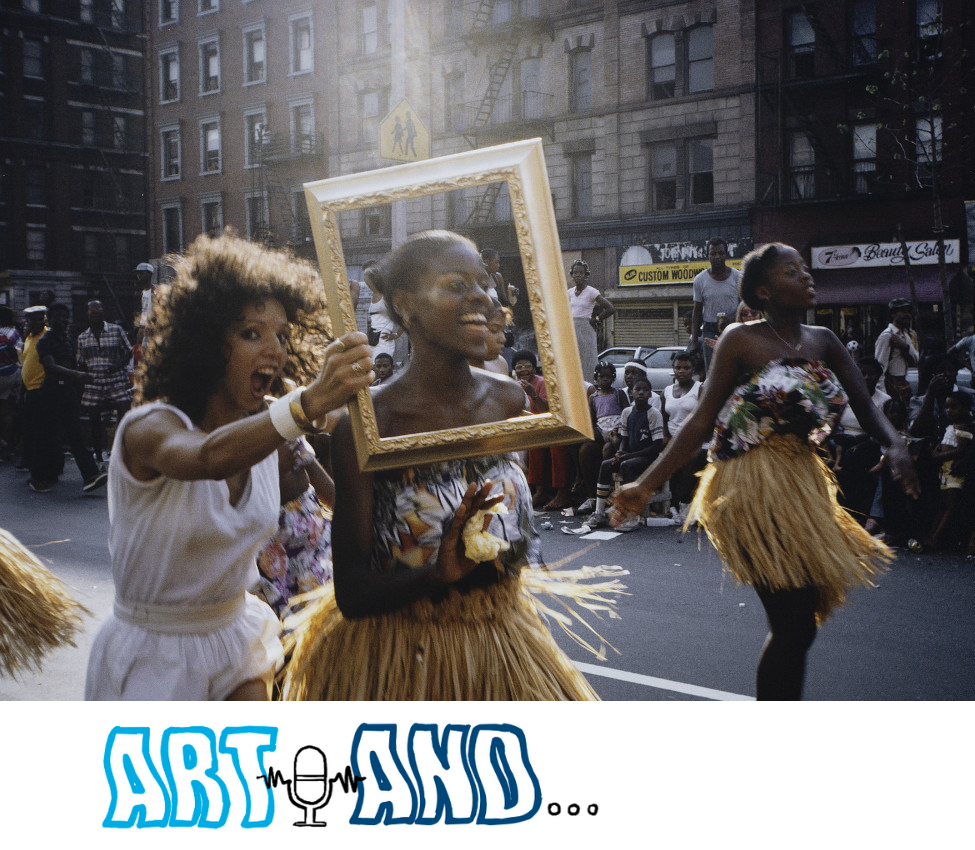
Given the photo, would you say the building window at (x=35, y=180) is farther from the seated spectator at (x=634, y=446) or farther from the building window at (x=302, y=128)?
the seated spectator at (x=634, y=446)

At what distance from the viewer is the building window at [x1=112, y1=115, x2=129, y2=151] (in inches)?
150

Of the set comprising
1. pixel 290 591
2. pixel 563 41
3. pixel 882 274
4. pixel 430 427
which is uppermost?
pixel 563 41

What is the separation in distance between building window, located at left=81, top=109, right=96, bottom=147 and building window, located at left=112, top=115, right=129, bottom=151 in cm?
12

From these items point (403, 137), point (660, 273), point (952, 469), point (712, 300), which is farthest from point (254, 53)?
point (952, 469)

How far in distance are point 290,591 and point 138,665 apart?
70 cm

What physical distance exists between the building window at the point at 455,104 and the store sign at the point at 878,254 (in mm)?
4425

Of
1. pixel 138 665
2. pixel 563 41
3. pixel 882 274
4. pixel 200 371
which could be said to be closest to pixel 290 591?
pixel 138 665

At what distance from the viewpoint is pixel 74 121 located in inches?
139

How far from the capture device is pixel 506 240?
1678 mm

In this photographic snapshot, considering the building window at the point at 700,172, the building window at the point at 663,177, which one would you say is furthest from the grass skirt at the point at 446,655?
the building window at the point at 663,177

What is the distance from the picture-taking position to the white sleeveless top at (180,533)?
1.69 metres
